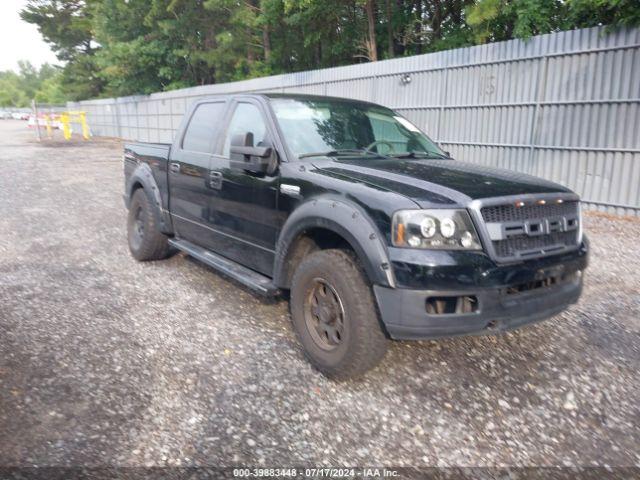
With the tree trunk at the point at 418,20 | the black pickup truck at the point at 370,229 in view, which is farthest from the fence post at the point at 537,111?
the tree trunk at the point at 418,20

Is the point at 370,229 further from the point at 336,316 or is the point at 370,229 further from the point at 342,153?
the point at 342,153

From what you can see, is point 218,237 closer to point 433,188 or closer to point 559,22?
point 433,188

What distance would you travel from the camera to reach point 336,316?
334 cm

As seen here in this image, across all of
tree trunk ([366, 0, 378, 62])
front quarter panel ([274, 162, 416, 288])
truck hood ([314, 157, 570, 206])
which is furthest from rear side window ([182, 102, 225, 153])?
tree trunk ([366, 0, 378, 62])

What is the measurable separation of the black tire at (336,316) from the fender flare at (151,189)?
8.34ft

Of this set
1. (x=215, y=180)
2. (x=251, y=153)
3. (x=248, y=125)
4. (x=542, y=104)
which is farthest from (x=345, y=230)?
(x=542, y=104)

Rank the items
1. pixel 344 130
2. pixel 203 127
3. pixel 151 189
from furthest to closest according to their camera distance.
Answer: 1. pixel 151 189
2. pixel 203 127
3. pixel 344 130

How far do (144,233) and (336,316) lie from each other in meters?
3.32

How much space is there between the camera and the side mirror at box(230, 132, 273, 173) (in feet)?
12.4

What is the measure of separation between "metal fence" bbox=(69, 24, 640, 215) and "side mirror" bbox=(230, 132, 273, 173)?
668 cm

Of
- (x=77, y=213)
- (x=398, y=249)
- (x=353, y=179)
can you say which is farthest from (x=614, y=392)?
(x=77, y=213)

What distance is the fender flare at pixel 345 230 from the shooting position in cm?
295

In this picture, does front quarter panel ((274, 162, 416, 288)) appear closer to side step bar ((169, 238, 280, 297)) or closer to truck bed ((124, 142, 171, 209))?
side step bar ((169, 238, 280, 297))

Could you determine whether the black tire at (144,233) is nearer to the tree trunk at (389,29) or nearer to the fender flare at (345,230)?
the fender flare at (345,230)
